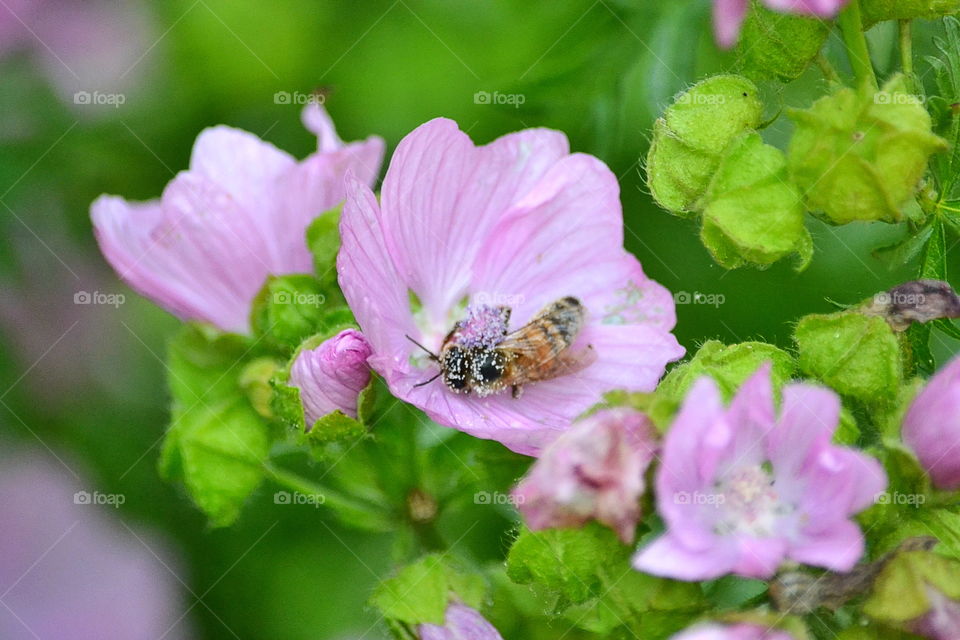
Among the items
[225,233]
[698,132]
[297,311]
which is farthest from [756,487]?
[225,233]

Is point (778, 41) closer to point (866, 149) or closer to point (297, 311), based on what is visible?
point (866, 149)

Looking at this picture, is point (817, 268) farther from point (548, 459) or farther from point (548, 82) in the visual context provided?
point (548, 459)

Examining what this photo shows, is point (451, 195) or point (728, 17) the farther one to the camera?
point (451, 195)

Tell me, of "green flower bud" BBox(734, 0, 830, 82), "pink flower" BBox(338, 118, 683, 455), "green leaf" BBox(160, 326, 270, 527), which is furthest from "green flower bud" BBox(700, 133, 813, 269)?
"green leaf" BBox(160, 326, 270, 527)

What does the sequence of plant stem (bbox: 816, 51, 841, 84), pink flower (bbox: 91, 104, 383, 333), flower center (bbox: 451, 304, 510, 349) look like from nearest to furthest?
plant stem (bbox: 816, 51, 841, 84) → flower center (bbox: 451, 304, 510, 349) → pink flower (bbox: 91, 104, 383, 333)

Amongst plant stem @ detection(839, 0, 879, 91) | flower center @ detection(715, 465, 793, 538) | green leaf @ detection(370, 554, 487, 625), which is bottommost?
green leaf @ detection(370, 554, 487, 625)

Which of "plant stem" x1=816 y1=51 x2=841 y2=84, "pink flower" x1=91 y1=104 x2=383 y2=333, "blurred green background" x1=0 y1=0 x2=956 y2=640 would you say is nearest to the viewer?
"plant stem" x1=816 y1=51 x2=841 y2=84

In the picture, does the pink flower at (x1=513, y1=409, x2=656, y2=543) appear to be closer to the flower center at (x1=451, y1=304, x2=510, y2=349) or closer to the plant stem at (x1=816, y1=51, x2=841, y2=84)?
the flower center at (x1=451, y1=304, x2=510, y2=349)
